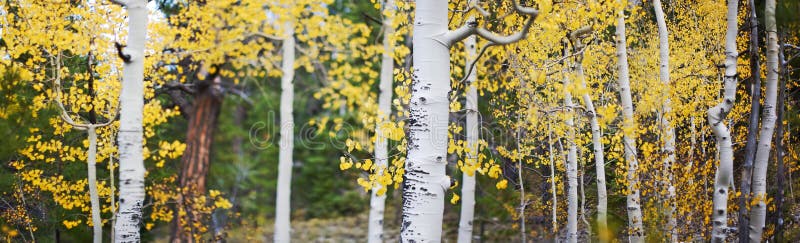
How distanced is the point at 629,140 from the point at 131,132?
13.5 feet

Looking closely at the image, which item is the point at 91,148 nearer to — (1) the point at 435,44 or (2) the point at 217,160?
(1) the point at 435,44

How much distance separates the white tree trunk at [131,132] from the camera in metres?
4.16

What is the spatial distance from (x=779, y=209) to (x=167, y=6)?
22.6ft

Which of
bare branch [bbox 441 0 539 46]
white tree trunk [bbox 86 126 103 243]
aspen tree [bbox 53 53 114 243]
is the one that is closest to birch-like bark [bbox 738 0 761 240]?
bare branch [bbox 441 0 539 46]

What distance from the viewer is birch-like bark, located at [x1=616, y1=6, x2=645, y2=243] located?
4.91 m

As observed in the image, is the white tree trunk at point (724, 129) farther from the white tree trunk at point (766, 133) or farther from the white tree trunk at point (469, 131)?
the white tree trunk at point (469, 131)

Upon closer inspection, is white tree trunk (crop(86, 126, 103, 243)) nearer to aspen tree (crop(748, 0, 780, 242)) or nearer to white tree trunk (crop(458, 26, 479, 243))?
white tree trunk (crop(458, 26, 479, 243))

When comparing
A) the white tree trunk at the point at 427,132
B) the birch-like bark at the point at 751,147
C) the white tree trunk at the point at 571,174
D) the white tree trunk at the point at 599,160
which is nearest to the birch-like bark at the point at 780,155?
the birch-like bark at the point at 751,147

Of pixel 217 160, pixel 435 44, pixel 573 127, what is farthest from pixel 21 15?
Answer: pixel 217 160

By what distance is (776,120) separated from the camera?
4.57m

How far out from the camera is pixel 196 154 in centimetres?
751

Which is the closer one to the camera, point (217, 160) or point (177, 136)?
point (177, 136)

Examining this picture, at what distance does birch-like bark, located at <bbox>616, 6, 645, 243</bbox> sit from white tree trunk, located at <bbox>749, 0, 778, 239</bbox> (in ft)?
2.84

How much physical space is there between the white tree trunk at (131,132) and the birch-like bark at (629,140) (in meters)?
3.97
